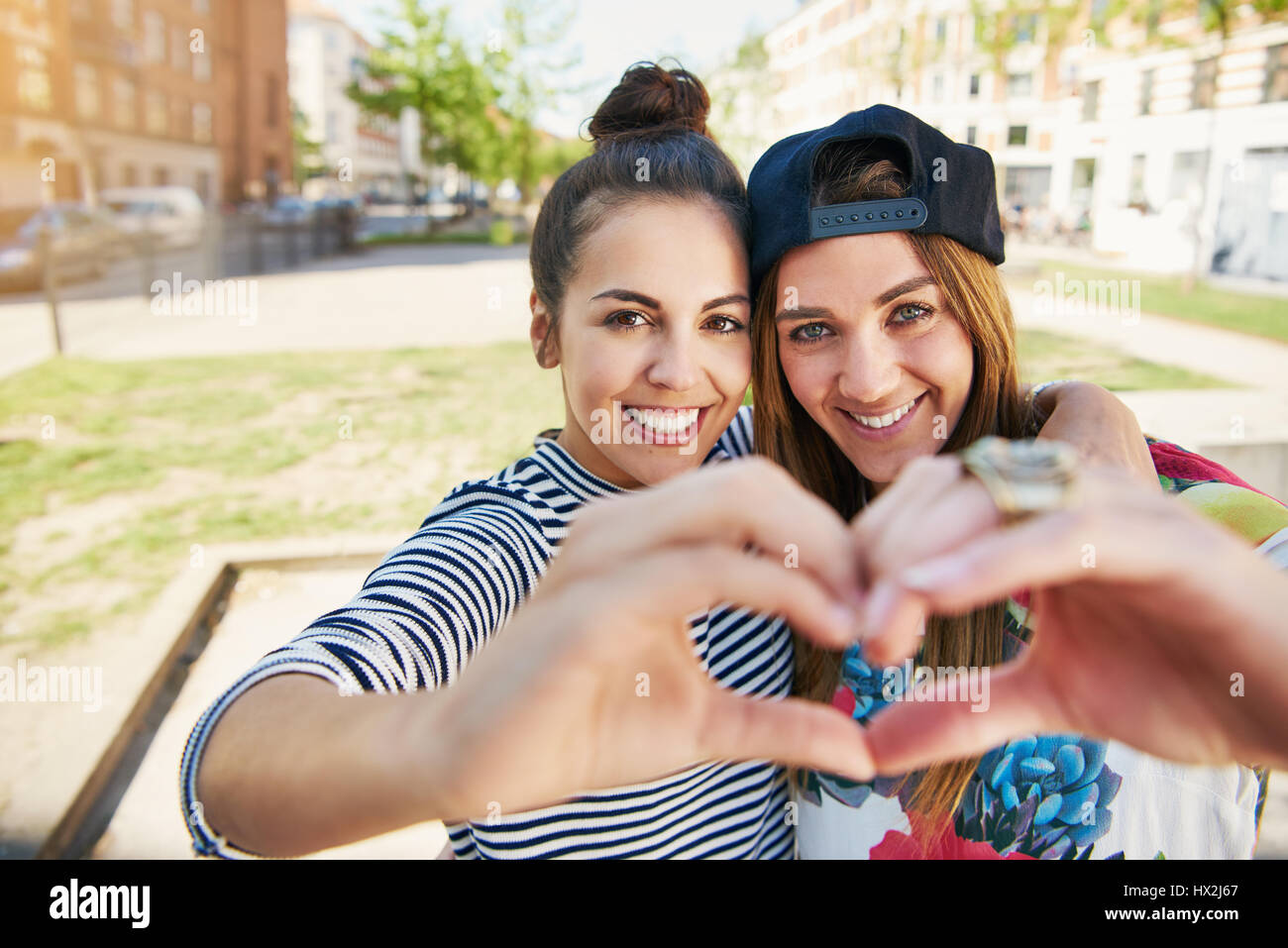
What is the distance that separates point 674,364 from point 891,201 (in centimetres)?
59

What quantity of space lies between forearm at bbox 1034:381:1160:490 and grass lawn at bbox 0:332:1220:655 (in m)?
4.28

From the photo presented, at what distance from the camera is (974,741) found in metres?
0.83

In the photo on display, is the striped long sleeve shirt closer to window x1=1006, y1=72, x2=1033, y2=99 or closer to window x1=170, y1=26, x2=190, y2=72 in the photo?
window x1=1006, y1=72, x2=1033, y2=99

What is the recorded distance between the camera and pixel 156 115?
1487 inches

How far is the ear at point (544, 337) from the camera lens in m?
2.09

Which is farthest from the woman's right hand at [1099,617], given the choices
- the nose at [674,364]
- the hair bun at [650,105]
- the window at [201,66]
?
the window at [201,66]

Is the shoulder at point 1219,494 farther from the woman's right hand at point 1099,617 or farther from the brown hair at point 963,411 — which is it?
the woman's right hand at point 1099,617

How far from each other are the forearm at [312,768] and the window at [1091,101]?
114 feet

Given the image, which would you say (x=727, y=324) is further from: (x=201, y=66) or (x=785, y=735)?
(x=201, y=66)

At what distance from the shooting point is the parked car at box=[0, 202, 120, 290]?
14750 millimetres

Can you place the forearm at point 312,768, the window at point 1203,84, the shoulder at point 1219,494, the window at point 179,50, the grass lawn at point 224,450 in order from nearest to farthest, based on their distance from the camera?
the forearm at point 312,768 < the shoulder at point 1219,494 < the grass lawn at point 224,450 < the window at point 1203,84 < the window at point 179,50

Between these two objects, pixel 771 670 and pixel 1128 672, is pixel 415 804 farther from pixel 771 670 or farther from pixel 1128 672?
pixel 771 670

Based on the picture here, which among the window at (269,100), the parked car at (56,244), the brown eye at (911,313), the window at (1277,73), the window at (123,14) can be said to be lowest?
the brown eye at (911,313)

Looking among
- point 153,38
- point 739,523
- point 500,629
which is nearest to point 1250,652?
→ point 739,523
